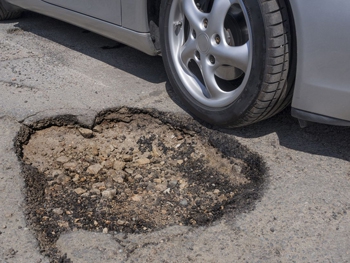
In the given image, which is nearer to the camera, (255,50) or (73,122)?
(255,50)

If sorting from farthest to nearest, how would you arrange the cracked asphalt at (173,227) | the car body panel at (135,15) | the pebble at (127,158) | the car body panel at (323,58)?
the car body panel at (135,15) < the pebble at (127,158) < the car body panel at (323,58) < the cracked asphalt at (173,227)

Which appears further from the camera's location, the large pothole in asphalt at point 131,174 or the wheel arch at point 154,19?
the wheel arch at point 154,19

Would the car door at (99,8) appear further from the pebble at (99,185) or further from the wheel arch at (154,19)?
the pebble at (99,185)

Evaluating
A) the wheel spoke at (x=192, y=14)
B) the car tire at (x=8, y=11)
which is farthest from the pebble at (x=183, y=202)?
the car tire at (x=8, y=11)

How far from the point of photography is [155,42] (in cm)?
343

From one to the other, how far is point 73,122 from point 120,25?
789 millimetres

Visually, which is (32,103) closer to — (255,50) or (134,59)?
(134,59)

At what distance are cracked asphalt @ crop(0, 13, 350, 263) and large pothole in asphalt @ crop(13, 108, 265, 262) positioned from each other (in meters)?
0.08

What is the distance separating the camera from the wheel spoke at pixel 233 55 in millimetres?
2781

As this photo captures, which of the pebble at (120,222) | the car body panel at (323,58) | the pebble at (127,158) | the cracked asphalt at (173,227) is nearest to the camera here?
the cracked asphalt at (173,227)

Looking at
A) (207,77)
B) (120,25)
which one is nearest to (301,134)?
(207,77)

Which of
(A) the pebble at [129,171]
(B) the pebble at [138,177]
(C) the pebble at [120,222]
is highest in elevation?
(C) the pebble at [120,222]

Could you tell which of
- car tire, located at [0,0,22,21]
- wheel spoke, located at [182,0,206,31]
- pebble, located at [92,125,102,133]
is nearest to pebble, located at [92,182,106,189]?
pebble, located at [92,125,102,133]

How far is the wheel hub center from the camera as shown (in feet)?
9.71
